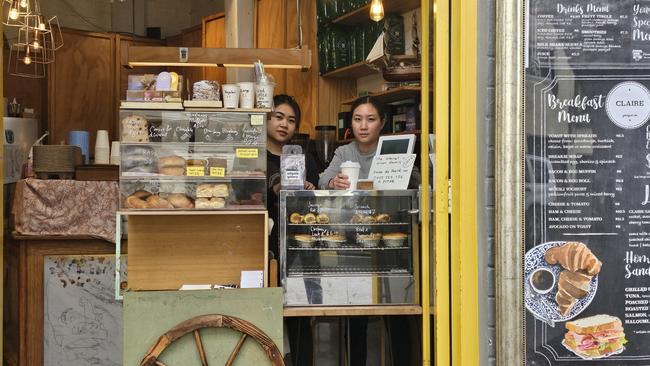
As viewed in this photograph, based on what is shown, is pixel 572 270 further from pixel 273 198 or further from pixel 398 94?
pixel 398 94

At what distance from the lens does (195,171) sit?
145 inches

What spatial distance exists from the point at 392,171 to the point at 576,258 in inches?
53.4

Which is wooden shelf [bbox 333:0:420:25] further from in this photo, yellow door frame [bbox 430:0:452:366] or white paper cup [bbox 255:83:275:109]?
yellow door frame [bbox 430:0:452:366]

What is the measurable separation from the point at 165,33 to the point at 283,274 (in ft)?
21.0

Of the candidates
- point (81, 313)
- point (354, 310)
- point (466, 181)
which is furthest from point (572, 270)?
point (81, 313)

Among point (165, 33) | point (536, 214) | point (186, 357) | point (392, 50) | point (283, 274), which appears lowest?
point (186, 357)

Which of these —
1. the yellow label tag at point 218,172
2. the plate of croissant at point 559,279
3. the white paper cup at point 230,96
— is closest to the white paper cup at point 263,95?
the white paper cup at point 230,96

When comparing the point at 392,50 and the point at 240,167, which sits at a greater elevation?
Answer: the point at 392,50

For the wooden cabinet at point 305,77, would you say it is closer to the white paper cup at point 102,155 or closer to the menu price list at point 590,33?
the white paper cup at point 102,155

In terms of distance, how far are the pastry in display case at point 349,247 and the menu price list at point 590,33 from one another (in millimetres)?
1291

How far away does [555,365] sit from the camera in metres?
2.50

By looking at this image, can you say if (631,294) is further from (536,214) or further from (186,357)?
(186,357)

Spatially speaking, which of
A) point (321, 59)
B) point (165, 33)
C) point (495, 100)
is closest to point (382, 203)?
point (495, 100)

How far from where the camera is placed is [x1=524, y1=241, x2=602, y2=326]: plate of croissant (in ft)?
8.16
